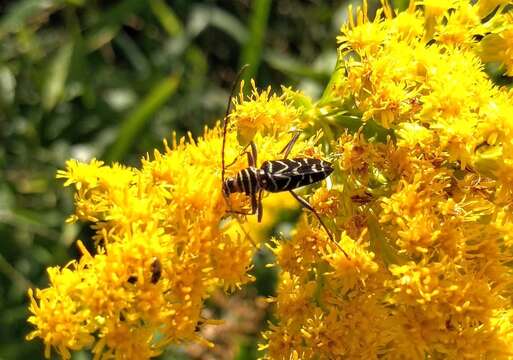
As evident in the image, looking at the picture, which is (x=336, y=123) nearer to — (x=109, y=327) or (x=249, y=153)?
(x=249, y=153)

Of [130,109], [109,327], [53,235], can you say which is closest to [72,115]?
[130,109]

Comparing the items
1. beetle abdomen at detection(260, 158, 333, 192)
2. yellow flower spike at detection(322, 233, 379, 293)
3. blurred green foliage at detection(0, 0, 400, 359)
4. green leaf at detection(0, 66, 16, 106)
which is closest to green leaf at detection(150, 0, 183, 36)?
blurred green foliage at detection(0, 0, 400, 359)

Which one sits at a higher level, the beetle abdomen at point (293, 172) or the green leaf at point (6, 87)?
the green leaf at point (6, 87)

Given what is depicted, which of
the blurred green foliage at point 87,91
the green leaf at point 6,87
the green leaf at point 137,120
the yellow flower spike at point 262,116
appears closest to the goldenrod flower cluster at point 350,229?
the yellow flower spike at point 262,116

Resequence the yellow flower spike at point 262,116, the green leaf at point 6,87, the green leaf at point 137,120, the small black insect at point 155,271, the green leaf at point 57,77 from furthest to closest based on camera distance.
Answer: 1. the green leaf at point 6,87
2. the green leaf at point 57,77
3. the green leaf at point 137,120
4. the yellow flower spike at point 262,116
5. the small black insect at point 155,271

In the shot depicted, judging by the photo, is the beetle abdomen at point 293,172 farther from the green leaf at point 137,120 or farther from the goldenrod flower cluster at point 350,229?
the green leaf at point 137,120

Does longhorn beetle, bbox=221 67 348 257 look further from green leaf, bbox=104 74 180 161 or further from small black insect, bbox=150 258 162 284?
green leaf, bbox=104 74 180 161
